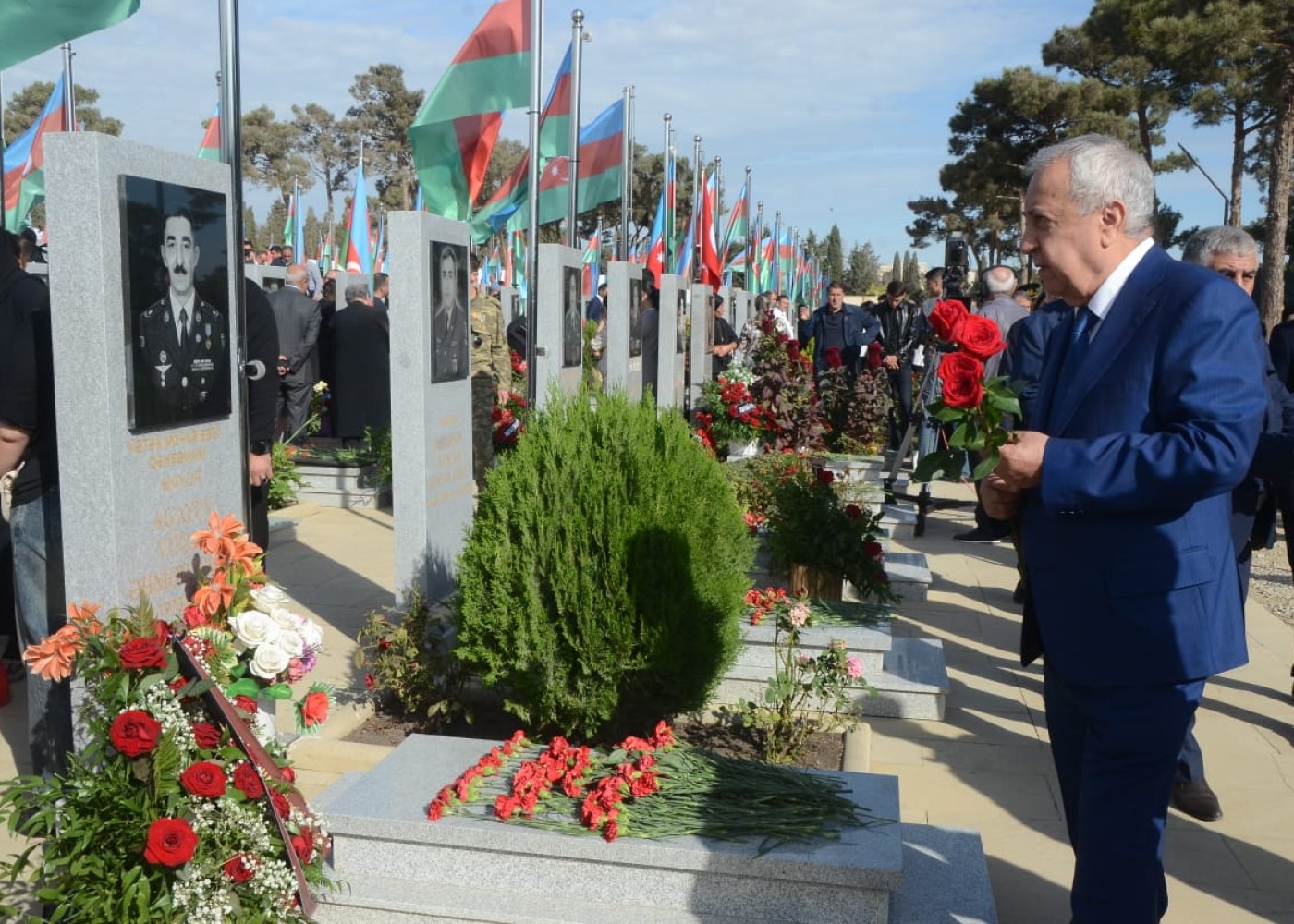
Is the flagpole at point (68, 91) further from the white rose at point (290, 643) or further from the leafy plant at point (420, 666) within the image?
the white rose at point (290, 643)

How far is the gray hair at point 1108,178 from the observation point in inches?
94.4

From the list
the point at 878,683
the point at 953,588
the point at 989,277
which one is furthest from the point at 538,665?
the point at 989,277

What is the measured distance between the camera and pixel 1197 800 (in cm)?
431

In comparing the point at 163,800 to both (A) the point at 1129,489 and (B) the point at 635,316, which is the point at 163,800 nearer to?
(A) the point at 1129,489

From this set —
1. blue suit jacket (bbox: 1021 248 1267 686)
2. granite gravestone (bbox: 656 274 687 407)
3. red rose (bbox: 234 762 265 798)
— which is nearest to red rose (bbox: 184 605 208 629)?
red rose (bbox: 234 762 265 798)

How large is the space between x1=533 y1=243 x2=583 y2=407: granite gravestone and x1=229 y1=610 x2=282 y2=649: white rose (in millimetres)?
5359

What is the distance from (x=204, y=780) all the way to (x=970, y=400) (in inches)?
78.8

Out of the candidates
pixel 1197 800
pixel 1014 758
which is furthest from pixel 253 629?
pixel 1197 800

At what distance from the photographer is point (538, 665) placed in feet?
13.4

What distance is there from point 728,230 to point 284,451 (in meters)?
14.2

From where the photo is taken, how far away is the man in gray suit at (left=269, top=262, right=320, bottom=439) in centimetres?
1141

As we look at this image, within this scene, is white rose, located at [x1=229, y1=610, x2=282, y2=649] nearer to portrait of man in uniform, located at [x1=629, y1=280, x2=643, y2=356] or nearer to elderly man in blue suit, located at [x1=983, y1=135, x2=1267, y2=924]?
elderly man in blue suit, located at [x1=983, y1=135, x2=1267, y2=924]

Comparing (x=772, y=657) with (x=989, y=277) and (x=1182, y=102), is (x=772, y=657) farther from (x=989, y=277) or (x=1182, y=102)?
(x=1182, y=102)

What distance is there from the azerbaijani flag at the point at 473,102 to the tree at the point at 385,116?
48.1 m
